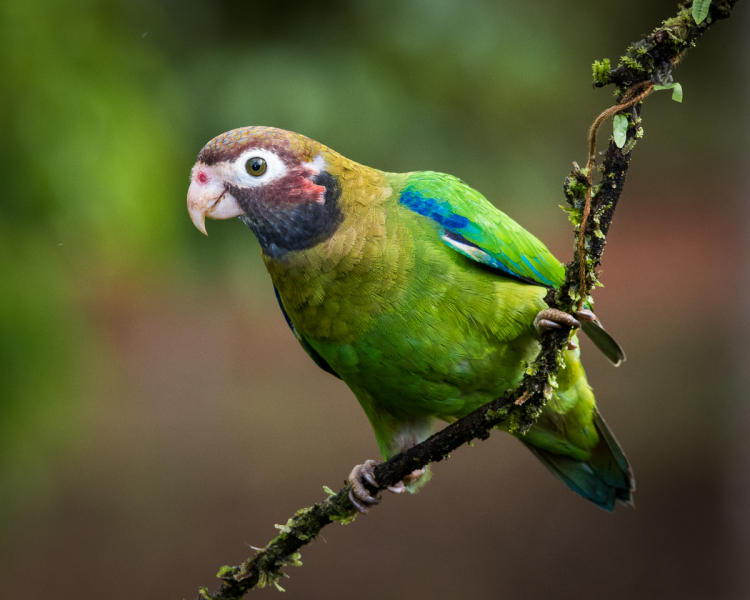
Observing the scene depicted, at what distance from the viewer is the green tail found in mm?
3252

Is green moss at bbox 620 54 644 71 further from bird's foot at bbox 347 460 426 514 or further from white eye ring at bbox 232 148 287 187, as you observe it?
bird's foot at bbox 347 460 426 514

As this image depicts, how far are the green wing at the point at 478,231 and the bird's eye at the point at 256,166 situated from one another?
0.50 metres

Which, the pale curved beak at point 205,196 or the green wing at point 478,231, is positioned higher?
the green wing at point 478,231

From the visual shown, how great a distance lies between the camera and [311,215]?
104 inches

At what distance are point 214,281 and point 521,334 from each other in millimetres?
2602

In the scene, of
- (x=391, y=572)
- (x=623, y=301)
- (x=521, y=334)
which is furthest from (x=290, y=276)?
(x=623, y=301)

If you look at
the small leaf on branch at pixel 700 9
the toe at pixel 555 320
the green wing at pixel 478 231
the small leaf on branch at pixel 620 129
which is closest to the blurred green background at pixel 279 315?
the green wing at pixel 478 231

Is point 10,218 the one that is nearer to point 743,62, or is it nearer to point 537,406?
point 537,406

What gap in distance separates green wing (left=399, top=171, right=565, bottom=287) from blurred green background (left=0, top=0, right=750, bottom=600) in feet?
6.16

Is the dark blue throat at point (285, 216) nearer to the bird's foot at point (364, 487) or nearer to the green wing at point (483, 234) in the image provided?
the green wing at point (483, 234)

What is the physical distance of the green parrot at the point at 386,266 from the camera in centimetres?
261

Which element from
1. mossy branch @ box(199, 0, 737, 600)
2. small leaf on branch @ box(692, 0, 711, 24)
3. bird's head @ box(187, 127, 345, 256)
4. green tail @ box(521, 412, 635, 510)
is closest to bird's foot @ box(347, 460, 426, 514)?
mossy branch @ box(199, 0, 737, 600)

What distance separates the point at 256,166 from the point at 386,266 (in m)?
0.52

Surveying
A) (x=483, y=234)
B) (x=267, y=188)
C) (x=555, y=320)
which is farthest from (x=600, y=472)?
(x=267, y=188)
